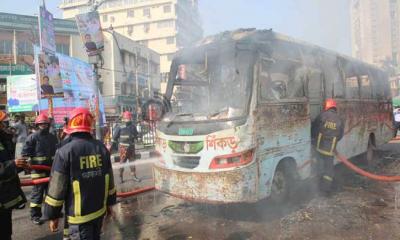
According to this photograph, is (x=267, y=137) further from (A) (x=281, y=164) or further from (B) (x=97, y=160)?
(B) (x=97, y=160)

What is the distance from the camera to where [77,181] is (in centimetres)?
306

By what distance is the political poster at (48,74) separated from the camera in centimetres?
1223

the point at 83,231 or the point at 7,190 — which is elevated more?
the point at 7,190

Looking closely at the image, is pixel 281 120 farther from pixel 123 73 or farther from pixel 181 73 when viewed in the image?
pixel 123 73

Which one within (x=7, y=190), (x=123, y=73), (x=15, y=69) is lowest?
(x=7, y=190)

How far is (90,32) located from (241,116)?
329 inches

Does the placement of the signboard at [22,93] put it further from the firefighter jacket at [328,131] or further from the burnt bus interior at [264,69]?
the firefighter jacket at [328,131]

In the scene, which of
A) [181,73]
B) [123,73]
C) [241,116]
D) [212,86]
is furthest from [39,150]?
[123,73]

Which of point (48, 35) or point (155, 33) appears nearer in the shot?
point (48, 35)

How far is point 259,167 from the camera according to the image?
5141 mm

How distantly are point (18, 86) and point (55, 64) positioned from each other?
22.8 ft

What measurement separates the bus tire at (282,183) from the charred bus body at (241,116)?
0.02 m

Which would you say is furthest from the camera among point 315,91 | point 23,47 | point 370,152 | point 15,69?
point 23,47

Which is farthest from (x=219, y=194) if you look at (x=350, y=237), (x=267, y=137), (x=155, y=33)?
(x=155, y=33)
